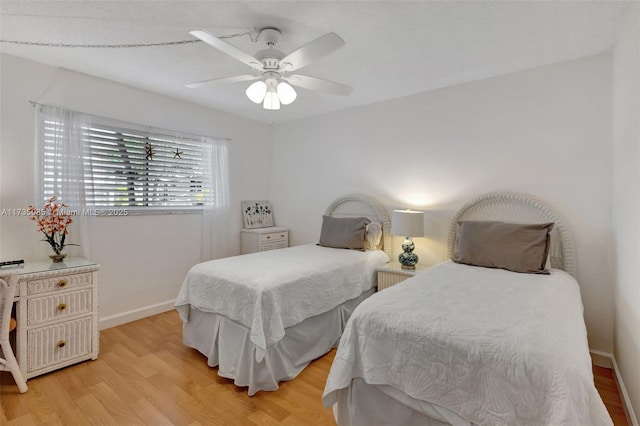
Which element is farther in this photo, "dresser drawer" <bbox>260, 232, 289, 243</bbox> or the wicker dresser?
"dresser drawer" <bbox>260, 232, 289, 243</bbox>

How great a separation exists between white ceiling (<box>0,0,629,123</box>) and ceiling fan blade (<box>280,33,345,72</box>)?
0.30m

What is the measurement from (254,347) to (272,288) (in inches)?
15.7

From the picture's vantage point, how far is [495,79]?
111 inches

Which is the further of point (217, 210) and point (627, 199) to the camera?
point (217, 210)

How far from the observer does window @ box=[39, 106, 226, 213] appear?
2.68m

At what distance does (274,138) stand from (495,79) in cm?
296

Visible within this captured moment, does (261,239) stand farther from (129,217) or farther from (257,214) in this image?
(129,217)

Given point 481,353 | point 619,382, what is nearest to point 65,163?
point 481,353

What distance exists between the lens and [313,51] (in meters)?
1.66

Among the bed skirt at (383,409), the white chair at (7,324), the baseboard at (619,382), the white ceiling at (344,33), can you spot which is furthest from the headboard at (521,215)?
the white chair at (7,324)

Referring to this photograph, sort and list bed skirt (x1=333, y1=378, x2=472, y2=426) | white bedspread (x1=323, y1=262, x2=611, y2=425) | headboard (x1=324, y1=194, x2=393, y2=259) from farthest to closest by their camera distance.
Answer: headboard (x1=324, y1=194, x2=393, y2=259)
bed skirt (x1=333, y1=378, x2=472, y2=426)
white bedspread (x1=323, y1=262, x2=611, y2=425)

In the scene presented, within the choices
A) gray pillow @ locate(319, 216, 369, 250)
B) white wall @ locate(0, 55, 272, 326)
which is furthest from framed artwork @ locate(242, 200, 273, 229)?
gray pillow @ locate(319, 216, 369, 250)

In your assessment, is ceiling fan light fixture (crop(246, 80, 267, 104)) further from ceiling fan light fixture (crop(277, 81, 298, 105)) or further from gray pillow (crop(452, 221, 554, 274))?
gray pillow (crop(452, 221, 554, 274))

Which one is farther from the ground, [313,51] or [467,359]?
[313,51]
